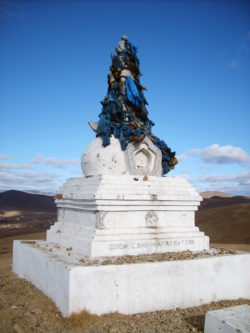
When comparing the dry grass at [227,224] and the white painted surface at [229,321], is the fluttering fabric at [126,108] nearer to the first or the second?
the white painted surface at [229,321]

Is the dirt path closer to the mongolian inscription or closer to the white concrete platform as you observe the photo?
the white concrete platform

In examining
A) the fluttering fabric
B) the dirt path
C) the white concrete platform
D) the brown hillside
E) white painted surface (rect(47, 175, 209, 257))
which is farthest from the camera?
the brown hillside

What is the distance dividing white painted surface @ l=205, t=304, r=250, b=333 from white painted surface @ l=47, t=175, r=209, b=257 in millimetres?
2158

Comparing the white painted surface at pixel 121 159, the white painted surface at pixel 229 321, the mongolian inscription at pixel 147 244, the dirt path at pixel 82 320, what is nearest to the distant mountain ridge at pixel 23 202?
the white painted surface at pixel 121 159

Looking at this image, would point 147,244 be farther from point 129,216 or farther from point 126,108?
point 126,108

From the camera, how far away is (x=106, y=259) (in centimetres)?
537

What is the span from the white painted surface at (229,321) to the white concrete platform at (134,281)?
1246 millimetres

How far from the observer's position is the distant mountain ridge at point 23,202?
4553cm

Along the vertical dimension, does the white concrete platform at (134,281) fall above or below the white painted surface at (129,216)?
below

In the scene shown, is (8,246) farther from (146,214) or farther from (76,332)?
(76,332)

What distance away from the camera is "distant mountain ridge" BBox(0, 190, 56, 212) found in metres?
45.5

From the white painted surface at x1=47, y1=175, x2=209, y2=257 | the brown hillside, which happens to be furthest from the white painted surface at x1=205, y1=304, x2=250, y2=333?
the brown hillside

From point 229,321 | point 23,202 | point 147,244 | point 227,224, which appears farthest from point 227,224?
point 23,202

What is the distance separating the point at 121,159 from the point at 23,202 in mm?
44815
